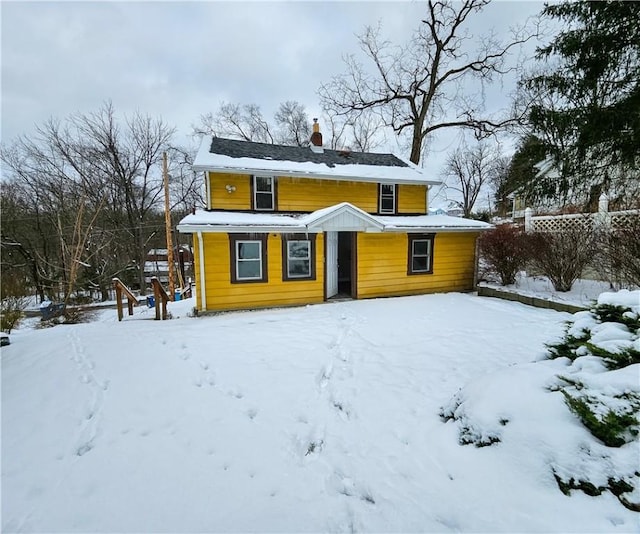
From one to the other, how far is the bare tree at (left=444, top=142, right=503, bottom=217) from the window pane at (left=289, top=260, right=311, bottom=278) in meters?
24.9

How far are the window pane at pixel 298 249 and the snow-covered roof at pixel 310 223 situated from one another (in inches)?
19.5

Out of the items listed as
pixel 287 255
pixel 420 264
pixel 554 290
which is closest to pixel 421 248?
pixel 420 264

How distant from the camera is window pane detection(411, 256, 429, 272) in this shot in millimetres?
10141

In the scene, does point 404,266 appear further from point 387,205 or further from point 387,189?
point 387,189

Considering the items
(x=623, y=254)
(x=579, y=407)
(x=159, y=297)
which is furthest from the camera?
(x=159, y=297)

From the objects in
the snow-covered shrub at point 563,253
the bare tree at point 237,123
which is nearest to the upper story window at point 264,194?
the snow-covered shrub at point 563,253

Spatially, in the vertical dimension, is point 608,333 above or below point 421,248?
below

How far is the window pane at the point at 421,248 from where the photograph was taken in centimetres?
1009

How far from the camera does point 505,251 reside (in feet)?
31.8

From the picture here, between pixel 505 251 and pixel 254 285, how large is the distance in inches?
327

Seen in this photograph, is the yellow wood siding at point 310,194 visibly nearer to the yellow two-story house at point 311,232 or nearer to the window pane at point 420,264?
the yellow two-story house at point 311,232

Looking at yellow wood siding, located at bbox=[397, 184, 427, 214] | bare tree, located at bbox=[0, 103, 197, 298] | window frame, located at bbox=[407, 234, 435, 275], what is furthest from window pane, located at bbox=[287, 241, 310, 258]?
bare tree, located at bbox=[0, 103, 197, 298]

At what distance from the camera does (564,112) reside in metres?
6.37

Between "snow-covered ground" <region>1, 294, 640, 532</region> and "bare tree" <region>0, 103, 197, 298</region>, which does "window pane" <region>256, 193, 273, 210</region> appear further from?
"bare tree" <region>0, 103, 197, 298</region>
